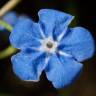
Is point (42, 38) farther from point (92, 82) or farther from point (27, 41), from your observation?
point (92, 82)

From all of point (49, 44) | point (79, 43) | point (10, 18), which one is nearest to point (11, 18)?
point (10, 18)

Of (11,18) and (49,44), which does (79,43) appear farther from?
(11,18)

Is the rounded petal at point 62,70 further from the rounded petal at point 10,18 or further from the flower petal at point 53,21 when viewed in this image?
the rounded petal at point 10,18

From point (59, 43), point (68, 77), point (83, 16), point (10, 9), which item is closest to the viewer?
point (68, 77)

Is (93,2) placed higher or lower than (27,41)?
lower

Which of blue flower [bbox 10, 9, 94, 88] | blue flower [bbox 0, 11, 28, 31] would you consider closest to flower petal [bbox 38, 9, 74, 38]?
blue flower [bbox 10, 9, 94, 88]

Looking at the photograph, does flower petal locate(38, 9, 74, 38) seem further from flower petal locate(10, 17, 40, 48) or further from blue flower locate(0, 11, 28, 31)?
blue flower locate(0, 11, 28, 31)

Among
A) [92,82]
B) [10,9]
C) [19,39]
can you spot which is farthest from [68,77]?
[92,82]

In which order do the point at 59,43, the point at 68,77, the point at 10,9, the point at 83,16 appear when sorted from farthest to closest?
the point at 83,16 < the point at 10,9 < the point at 59,43 < the point at 68,77
